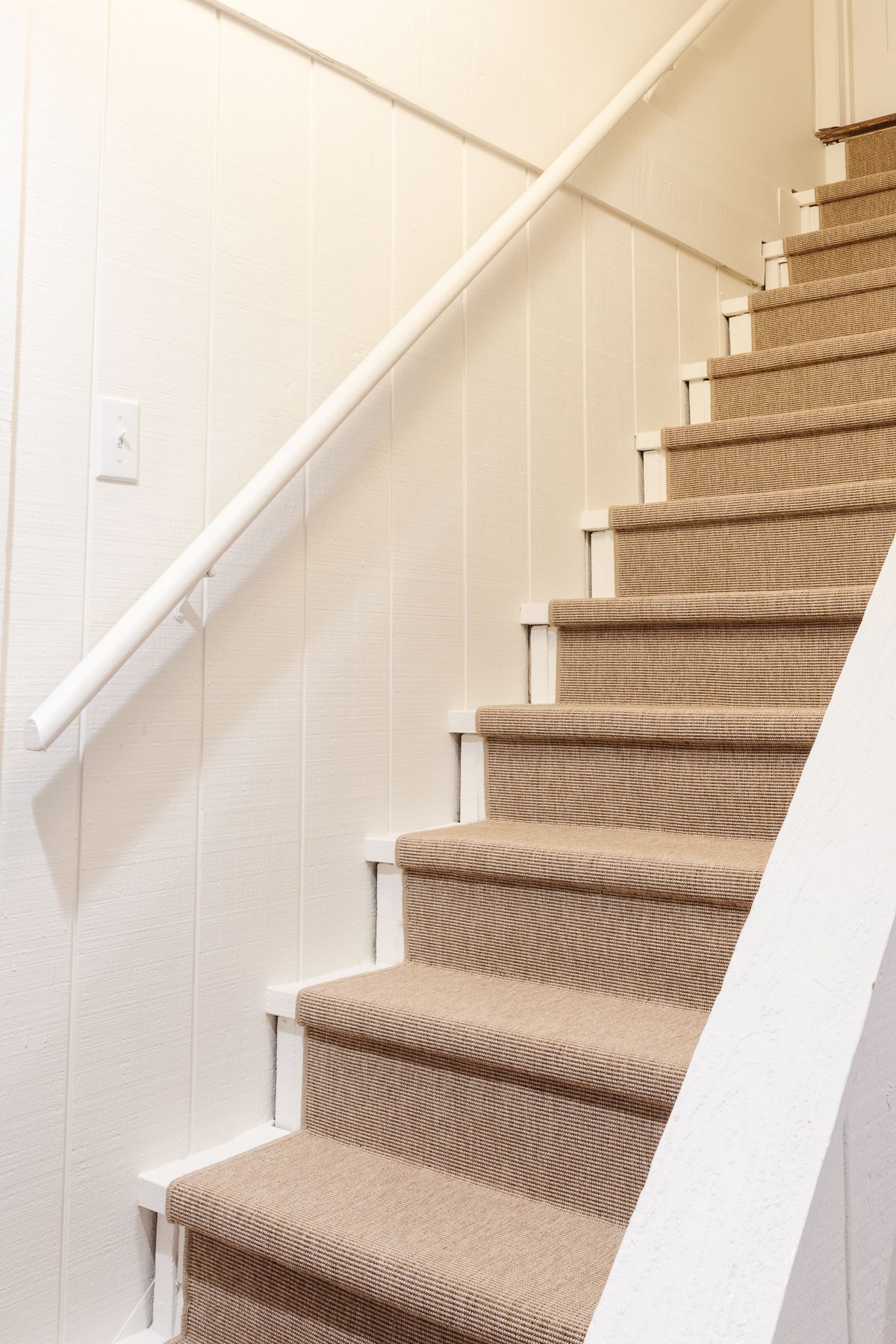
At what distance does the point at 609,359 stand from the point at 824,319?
658 millimetres

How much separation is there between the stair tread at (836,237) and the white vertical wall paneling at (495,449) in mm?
1066

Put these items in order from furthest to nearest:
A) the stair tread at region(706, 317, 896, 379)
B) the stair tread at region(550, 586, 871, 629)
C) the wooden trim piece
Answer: the wooden trim piece, the stair tread at region(706, 317, 896, 379), the stair tread at region(550, 586, 871, 629)

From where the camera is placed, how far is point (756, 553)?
6.93 feet

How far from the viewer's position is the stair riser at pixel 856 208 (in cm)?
310

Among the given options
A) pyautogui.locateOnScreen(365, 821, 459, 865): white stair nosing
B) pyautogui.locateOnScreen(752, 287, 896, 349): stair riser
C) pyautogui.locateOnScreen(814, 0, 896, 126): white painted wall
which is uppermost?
pyautogui.locateOnScreen(814, 0, 896, 126): white painted wall

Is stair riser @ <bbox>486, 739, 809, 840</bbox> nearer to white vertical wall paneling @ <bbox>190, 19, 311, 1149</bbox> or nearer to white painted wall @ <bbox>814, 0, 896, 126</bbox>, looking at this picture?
white vertical wall paneling @ <bbox>190, 19, 311, 1149</bbox>

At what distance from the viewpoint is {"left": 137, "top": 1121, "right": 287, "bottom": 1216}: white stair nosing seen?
4.49ft

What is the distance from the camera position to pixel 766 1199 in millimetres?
537

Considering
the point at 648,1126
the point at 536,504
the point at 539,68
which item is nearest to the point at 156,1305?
the point at 648,1126

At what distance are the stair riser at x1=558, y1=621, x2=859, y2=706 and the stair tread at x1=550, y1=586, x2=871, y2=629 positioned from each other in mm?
20

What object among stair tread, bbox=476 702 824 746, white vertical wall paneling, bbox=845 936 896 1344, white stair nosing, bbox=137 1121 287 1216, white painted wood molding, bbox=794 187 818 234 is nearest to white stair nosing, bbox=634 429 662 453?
stair tread, bbox=476 702 824 746

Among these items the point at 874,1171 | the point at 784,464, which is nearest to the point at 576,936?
the point at 874,1171

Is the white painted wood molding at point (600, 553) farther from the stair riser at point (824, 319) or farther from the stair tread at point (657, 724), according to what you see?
the stair riser at point (824, 319)

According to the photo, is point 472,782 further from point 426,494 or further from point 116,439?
point 116,439
